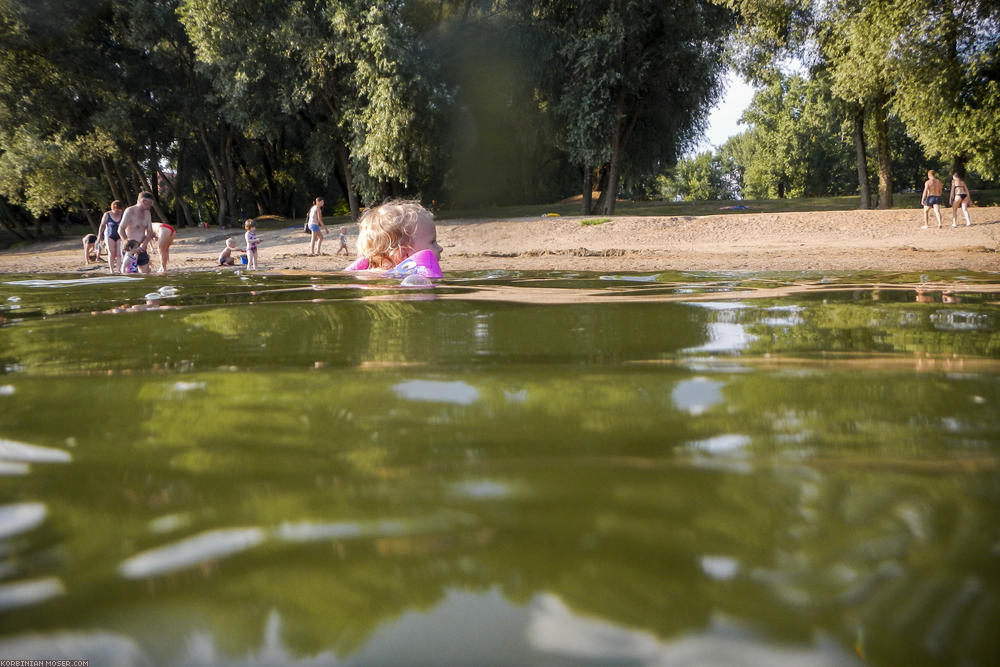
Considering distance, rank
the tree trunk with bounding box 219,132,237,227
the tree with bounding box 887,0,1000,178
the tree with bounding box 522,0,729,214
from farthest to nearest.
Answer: the tree trunk with bounding box 219,132,237,227
the tree with bounding box 522,0,729,214
the tree with bounding box 887,0,1000,178

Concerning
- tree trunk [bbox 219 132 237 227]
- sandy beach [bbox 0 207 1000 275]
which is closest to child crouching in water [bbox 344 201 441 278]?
sandy beach [bbox 0 207 1000 275]

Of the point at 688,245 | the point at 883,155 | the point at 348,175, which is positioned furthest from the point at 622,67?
the point at 348,175

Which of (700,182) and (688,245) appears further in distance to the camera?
(700,182)

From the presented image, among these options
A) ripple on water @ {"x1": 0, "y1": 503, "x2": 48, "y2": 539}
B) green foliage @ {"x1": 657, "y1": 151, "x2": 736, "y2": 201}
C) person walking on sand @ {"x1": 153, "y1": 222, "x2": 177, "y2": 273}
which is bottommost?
ripple on water @ {"x1": 0, "y1": 503, "x2": 48, "y2": 539}

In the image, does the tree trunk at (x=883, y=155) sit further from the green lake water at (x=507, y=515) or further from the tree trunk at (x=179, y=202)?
the tree trunk at (x=179, y=202)

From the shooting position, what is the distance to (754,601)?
0.73 meters

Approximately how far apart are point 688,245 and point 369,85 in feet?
41.5

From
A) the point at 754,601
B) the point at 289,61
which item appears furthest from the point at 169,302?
the point at 289,61

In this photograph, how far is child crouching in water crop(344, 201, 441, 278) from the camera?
654 cm

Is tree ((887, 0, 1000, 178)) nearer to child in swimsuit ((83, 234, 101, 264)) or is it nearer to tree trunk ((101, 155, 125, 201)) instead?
child in swimsuit ((83, 234, 101, 264))

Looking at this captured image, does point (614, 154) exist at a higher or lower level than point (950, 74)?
lower

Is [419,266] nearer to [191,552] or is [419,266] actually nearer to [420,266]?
[420,266]

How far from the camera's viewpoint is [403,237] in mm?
6750

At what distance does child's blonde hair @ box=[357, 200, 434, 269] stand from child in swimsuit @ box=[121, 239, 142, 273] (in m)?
8.50
